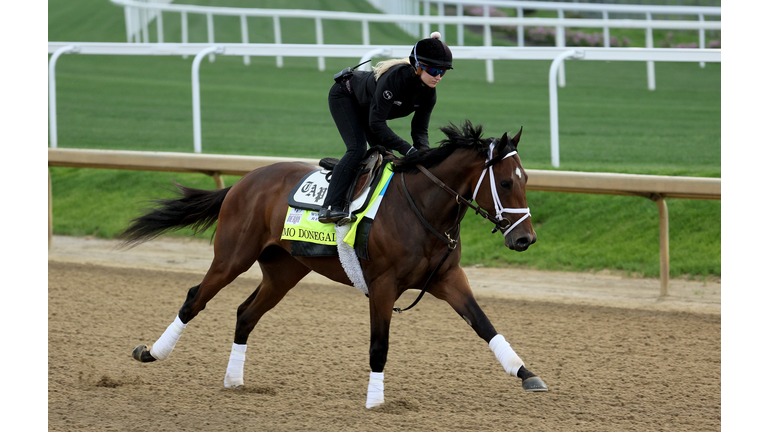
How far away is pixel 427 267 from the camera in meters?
4.38

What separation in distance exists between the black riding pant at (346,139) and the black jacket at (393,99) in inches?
3.0

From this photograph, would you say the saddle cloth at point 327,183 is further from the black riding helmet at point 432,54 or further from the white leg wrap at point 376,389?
the white leg wrap at point 376,389

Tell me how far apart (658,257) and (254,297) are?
437 centimetres

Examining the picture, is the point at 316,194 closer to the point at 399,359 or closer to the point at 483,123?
the point at 399,359

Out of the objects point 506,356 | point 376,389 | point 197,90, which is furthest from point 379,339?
point 197,90

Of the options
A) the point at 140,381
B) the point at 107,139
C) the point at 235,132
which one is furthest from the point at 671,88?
the point at 140,381

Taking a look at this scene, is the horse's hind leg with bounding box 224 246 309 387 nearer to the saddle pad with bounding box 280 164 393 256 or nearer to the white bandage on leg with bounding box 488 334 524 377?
the saddle pad with bounding box 280 164 393 256

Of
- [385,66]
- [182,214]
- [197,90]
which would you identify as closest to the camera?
[385,66]

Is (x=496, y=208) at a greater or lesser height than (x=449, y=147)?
lesser

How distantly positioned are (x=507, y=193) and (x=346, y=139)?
1151mm

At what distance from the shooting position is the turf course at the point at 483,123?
8.20 meters

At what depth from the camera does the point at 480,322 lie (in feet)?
14.1

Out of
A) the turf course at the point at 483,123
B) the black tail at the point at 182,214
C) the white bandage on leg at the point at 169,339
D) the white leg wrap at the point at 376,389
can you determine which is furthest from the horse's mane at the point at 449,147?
the turf course at the point at 483,123

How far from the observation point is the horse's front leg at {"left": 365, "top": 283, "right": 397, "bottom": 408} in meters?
4.33
